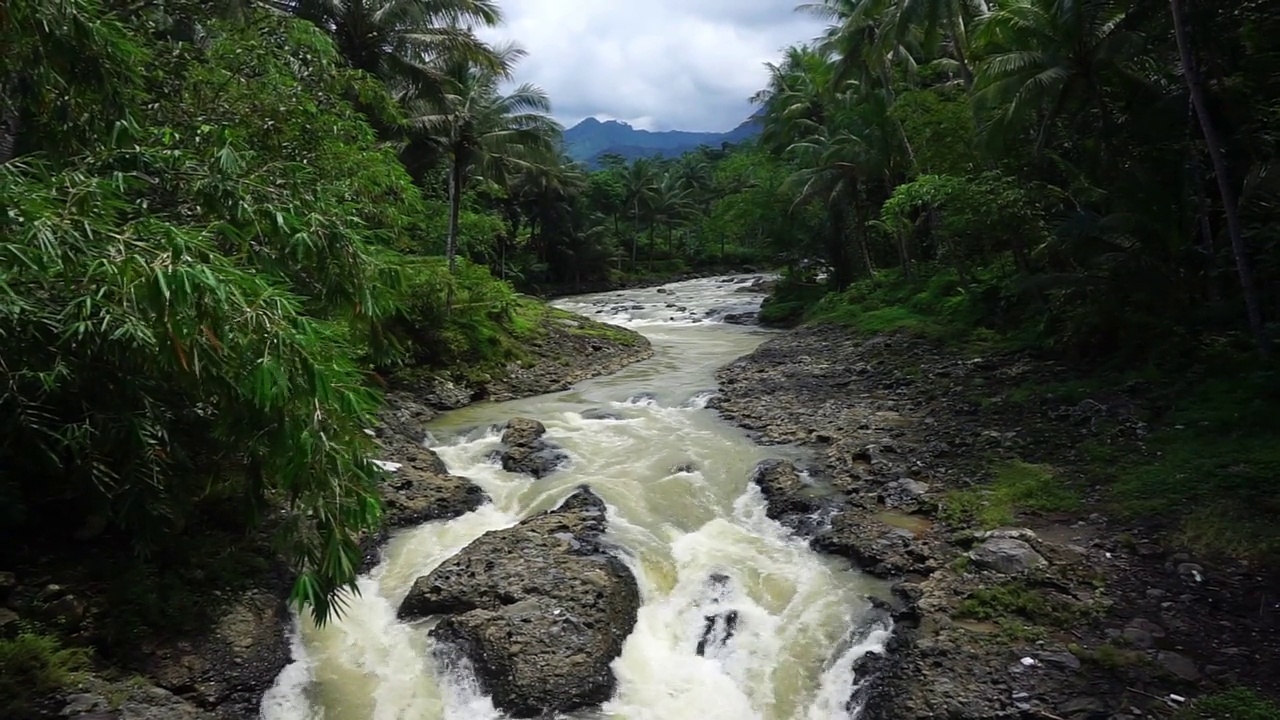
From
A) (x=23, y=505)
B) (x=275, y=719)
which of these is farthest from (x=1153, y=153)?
(x=23, y=505)

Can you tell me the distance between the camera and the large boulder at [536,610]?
580 cm

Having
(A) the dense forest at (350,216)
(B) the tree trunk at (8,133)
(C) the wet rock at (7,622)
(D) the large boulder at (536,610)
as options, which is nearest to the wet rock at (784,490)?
(D) the large boulder at (536,610)

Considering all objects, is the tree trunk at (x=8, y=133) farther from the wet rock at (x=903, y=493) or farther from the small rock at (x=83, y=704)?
the wet rock at (x=903, y=493)

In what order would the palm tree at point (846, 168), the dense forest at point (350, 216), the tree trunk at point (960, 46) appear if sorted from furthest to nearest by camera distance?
the palm tree at point (846, 168) → the tree trunk at point (960, 46) → the dense forest at point (350, 216)

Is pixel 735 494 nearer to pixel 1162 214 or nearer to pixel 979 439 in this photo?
pixel 979 439

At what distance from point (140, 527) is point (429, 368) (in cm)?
979

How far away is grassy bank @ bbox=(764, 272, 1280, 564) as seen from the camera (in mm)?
6684

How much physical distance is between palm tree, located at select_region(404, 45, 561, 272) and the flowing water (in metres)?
9.93

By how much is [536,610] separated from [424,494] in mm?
3368

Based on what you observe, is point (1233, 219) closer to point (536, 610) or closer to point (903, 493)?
point (903, 493)

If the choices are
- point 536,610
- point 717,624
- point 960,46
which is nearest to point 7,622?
point 536,610

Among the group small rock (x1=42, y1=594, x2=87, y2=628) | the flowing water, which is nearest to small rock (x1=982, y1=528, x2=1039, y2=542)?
the flowing water

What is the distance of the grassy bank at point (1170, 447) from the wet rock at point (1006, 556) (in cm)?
62

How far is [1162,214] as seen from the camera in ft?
33.5
